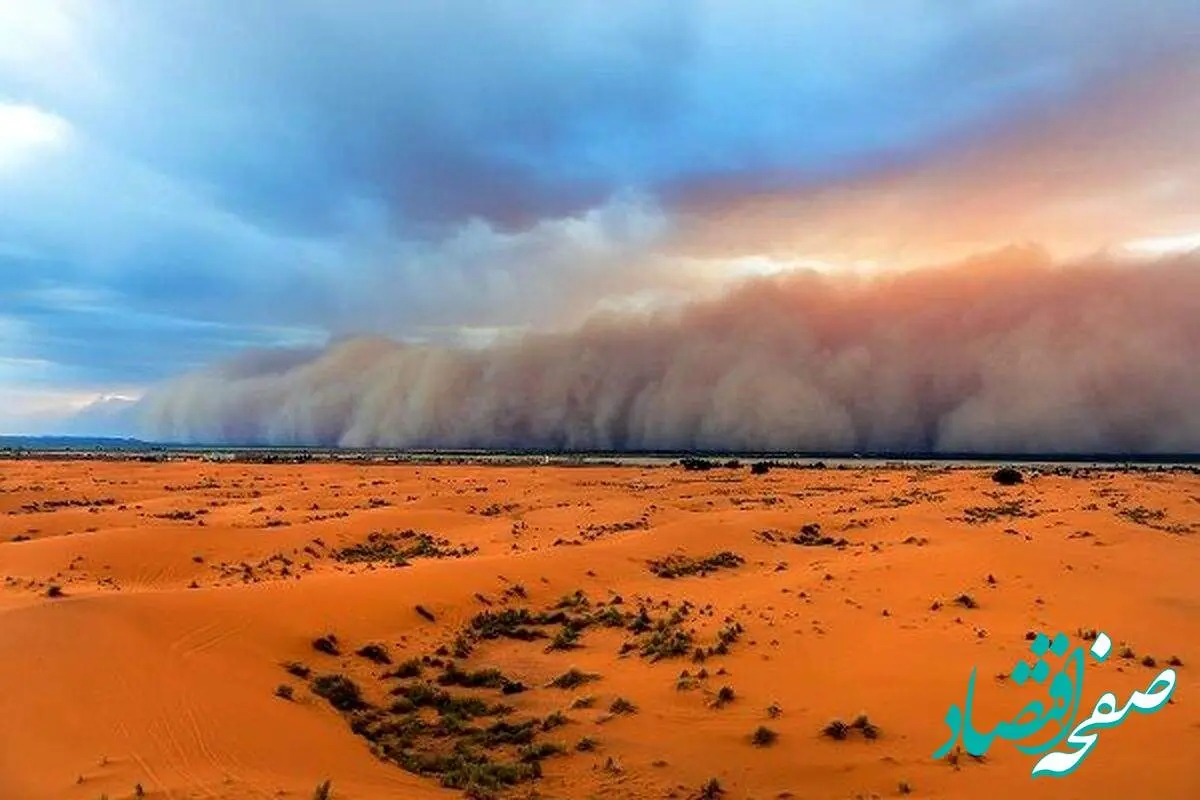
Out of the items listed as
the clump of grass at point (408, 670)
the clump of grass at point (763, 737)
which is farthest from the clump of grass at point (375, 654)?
the clump of grass at point (763, 737)

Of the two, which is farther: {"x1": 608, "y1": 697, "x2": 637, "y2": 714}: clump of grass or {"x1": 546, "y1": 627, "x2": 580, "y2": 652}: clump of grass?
{"x1": 546, "y1": 627, "x2": 580, "y2": 652}: clump of grass

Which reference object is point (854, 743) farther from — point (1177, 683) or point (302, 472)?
point (302, 472)

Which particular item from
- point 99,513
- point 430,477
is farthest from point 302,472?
point 99,513

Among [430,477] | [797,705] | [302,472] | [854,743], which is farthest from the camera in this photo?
[302,472]

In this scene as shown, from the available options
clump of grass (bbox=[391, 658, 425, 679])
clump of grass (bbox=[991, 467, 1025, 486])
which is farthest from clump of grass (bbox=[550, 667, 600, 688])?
clump of grass (bbox=[991, 467, 1025, 486])

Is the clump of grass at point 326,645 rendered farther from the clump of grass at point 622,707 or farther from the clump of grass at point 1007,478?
the clump of grass at point 1007,478

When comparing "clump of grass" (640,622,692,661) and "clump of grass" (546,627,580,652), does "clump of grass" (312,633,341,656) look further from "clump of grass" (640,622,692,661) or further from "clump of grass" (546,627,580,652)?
"clump of grass" (640,622,692,661)

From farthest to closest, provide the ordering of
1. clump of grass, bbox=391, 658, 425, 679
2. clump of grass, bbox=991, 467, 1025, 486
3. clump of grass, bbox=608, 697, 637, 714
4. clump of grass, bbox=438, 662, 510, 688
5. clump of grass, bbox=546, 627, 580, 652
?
clump of grass, bbox=991, 467, 1025, 486 → clump of grass, bbox=546, 627, 580, 652 → clump of grass, bbox=391, 658, 425, 679 → clump of grass, bbox=438, 662, 510, 688 → clump of grass, bbox=608, 697, 637, 714
